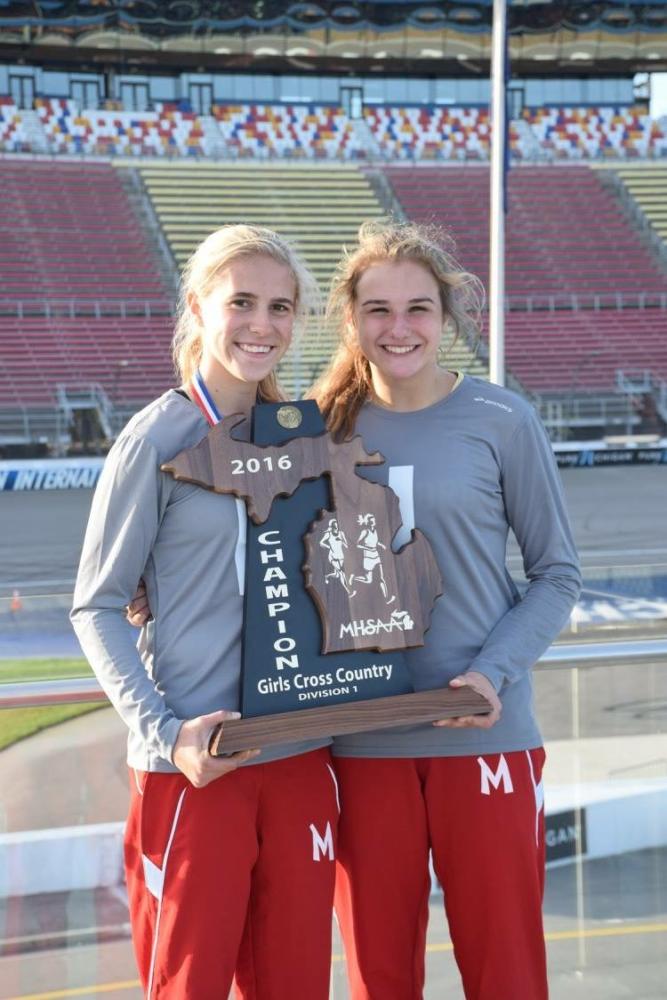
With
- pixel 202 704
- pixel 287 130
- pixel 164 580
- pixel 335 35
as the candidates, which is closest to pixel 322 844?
pixel 202 704

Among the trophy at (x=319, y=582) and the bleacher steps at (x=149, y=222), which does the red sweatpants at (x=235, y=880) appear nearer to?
the trophy at (x=319, y=582)

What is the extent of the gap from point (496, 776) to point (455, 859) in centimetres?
12

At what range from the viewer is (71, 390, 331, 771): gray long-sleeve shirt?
1547mm

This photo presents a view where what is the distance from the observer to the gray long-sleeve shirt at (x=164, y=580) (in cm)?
155

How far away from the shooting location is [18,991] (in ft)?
6.55

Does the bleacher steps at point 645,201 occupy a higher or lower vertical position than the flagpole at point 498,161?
higher

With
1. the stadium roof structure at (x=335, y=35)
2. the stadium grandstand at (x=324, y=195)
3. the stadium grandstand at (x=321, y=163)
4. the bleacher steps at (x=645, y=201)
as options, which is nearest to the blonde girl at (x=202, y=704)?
the stadium grandstand at (x=324, y=195)

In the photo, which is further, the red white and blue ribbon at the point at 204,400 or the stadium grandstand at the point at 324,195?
the stadium grandstand at the point at 324,195

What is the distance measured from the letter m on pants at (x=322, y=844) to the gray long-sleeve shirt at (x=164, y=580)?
0.38ft

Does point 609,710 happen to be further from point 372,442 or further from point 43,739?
point 43,739

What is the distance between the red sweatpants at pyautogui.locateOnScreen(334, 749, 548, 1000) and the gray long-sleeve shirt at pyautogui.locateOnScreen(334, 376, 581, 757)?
4 cm

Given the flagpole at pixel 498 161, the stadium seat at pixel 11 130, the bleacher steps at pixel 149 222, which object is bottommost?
the flagpole at pixel 498 161

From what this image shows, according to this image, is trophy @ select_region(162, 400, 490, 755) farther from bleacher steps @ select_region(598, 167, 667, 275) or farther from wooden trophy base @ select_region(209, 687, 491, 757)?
bleacher steps @ select_region(598, 167, 667, 275)

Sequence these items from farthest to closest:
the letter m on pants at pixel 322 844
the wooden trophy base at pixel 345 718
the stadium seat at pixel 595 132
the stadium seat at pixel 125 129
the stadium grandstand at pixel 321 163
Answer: the stadium seat at pixel 595 132, the stadium seat at pixel 125 129, the stadium grandstand at pixel 321 163, the letter m on pants at pixel 322 844, the wooden trophy base at pixel 345 718
